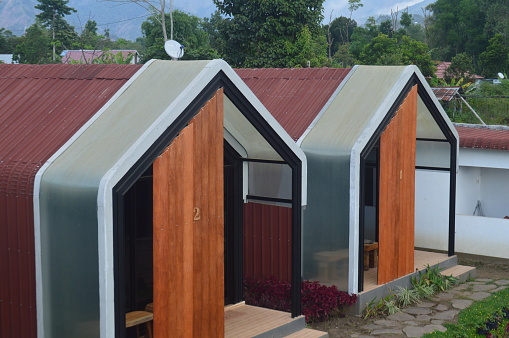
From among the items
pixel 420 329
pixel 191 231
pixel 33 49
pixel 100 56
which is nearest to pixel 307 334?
pixel 420 329

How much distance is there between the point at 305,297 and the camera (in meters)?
11.1

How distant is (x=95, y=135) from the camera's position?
786cm

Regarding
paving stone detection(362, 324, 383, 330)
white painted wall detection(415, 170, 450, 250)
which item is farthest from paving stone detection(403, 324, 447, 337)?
white painted wall detection(415, 170, 450, 250)

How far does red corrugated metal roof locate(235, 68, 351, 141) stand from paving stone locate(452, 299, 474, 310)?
12.9 ft

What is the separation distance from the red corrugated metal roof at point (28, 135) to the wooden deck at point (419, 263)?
5.60 metres

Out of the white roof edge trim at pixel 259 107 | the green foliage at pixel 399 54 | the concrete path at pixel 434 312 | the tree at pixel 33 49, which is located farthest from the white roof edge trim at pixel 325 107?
the tree at pixel 33 49

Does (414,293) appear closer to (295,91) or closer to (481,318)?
(481,318)

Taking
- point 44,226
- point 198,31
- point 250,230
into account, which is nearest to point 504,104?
point 250,230

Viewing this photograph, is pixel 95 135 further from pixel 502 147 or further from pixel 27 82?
pixel 502 147

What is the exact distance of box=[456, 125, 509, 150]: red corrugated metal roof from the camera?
50.4 feet

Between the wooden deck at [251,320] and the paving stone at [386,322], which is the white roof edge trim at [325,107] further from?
the paving stone at [386,322]

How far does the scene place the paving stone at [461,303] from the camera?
12.0 meters

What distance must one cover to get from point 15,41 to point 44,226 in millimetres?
62511

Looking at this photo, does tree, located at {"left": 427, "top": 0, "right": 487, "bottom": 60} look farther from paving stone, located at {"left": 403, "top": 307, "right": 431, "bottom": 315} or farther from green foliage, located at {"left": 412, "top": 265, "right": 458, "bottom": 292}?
paving stone, located at {"left": 403, "top": 307, "right": 431, "bottom": 315}
